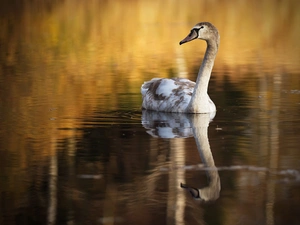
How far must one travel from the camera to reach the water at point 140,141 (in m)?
8.05

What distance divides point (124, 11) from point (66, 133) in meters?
33.9

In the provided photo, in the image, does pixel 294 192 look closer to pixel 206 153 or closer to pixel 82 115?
pixel 206 153

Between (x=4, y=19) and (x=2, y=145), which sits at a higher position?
(x=4, y=19)

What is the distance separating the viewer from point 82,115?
46.1 ft

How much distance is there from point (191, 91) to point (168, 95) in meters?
0.39

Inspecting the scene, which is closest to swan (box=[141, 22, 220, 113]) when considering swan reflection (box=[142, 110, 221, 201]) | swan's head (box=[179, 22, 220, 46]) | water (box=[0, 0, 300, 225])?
swan's head (box=[179, 22, 220, 46])

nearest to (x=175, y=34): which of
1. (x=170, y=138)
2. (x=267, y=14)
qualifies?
(x=267, y=14)

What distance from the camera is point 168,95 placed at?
1480 cm

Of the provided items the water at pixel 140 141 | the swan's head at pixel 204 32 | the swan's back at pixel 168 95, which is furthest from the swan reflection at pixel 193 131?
the swan's head at pixel 204 32

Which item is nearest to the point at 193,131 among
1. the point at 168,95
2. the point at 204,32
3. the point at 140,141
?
the point at 140,141

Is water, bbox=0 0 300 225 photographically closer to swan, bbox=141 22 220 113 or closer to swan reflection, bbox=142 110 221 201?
swan reflection, bbox=142 110 221 201

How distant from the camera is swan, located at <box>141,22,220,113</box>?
14203mm

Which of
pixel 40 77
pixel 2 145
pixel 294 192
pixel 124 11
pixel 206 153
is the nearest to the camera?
pixel 294 192

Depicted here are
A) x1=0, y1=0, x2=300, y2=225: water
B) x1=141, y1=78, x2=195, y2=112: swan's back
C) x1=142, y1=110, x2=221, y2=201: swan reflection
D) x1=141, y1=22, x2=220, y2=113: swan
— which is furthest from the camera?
x1=141, y1=78, x2=195, y2=112: swan's back
